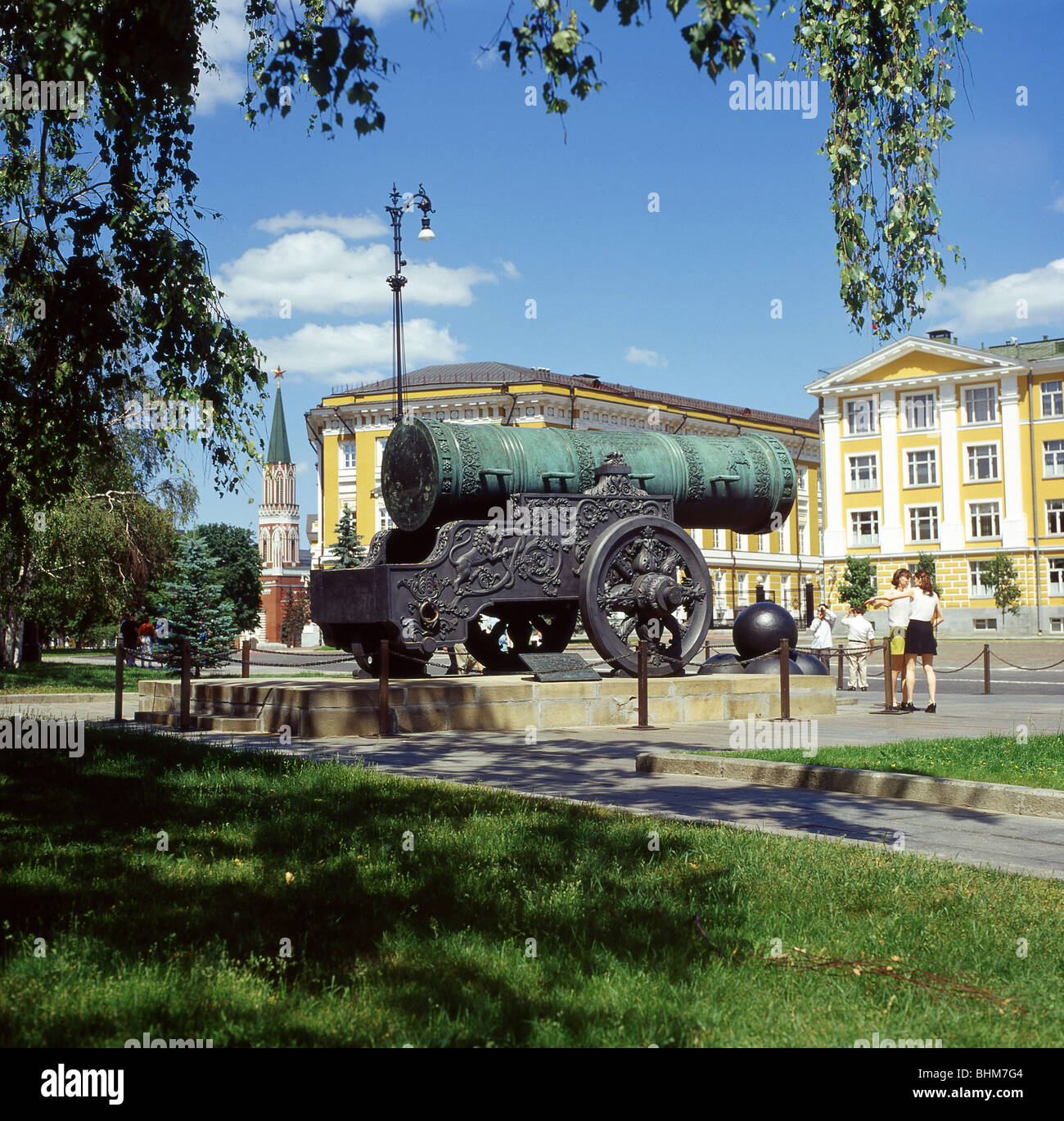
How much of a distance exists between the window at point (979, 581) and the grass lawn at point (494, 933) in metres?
52.0

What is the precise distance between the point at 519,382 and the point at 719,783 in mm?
51977

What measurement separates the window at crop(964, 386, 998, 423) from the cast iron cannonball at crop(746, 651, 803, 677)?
153 feet

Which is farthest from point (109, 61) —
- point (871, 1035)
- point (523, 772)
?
point (871, 1035)

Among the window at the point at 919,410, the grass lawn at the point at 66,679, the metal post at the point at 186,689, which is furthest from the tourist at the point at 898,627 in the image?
the window at the point at 919,410

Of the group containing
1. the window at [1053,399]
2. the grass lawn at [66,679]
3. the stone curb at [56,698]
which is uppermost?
the window at [1053,399]

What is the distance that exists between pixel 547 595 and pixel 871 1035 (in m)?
8.98

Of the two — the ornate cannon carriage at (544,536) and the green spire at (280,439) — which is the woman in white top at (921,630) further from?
the green spire at (280,439)

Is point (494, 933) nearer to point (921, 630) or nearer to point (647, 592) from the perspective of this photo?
point (647, 592)

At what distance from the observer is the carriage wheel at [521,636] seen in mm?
13695

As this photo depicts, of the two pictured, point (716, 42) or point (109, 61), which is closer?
point (716, 42)

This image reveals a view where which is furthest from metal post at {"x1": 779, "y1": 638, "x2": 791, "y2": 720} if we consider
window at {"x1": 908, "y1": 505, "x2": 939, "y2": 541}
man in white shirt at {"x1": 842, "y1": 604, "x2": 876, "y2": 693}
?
window at {"x1": 908, "y1": 505, "x2": 939, "y2": 541}

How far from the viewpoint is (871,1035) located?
125 inches

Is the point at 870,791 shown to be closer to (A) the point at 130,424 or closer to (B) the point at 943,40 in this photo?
(B) the point at 943,40

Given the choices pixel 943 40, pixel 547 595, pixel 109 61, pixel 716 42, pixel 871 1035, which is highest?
pixel 109 61
